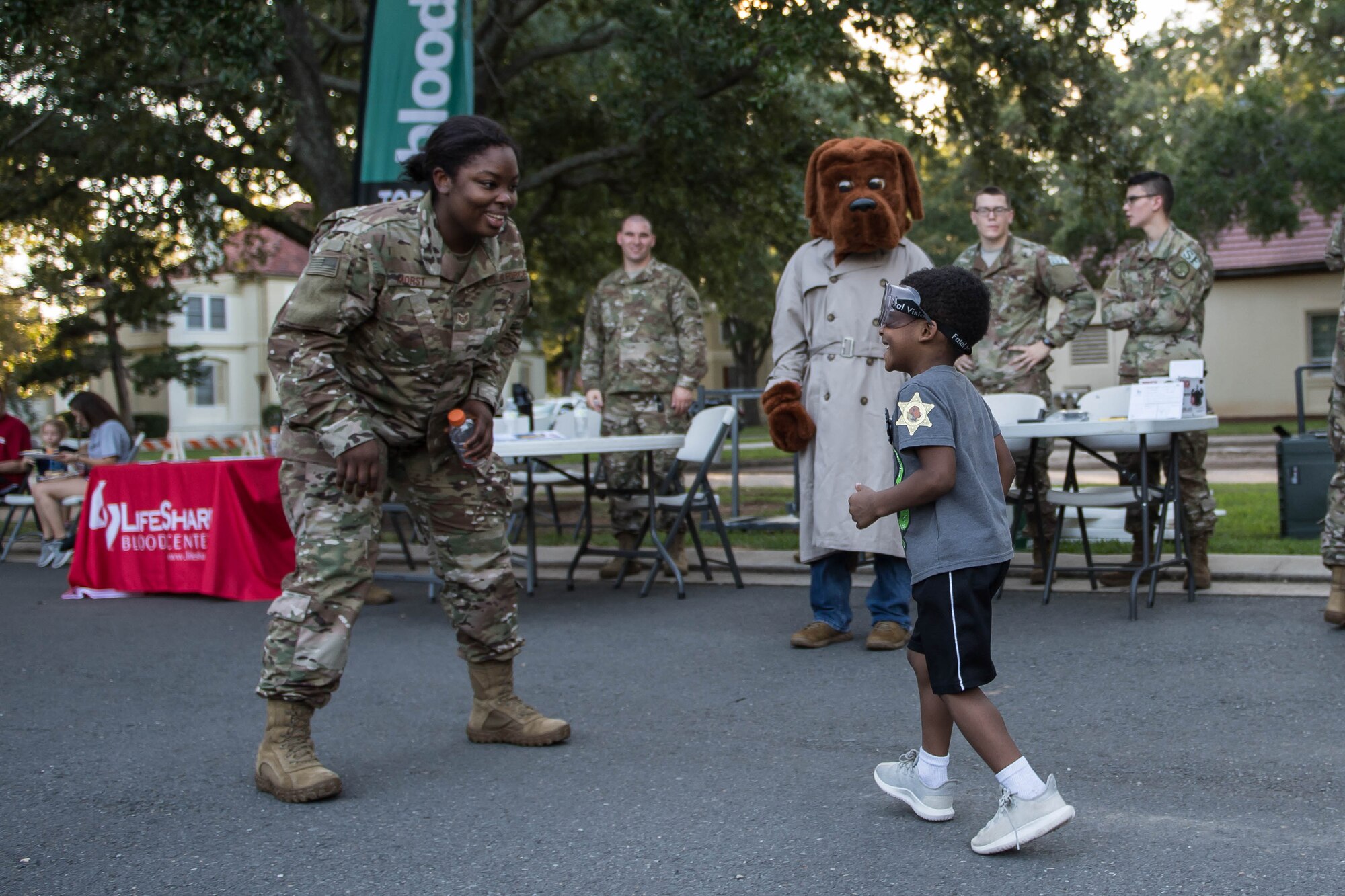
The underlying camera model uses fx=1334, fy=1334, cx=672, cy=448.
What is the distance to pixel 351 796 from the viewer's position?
3867mm

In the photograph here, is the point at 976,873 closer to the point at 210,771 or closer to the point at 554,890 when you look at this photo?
the point at 554,890

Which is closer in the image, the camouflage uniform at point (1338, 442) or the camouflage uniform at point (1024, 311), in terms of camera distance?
the camouflage uniform at point (1338, 442)

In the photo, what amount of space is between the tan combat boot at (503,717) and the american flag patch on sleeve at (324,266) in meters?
1.36

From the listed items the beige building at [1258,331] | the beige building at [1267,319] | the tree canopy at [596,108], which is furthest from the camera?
the beige building at [1267,319]

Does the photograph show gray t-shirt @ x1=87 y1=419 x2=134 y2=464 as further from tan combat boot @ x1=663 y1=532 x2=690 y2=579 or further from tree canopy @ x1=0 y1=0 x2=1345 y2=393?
tan combat boot @ x1=663 y1=532 x2=690 y2=579

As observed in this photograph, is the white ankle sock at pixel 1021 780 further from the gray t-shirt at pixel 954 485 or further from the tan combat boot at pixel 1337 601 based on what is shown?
the tan combat boot at pixel 1337 601

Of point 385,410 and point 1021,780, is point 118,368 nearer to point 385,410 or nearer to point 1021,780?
point 385,410

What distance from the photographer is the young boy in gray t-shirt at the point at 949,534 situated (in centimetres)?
317

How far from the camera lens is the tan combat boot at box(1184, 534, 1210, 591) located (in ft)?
22.7

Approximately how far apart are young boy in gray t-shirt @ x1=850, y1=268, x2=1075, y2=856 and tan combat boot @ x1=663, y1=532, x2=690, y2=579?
4.49 m

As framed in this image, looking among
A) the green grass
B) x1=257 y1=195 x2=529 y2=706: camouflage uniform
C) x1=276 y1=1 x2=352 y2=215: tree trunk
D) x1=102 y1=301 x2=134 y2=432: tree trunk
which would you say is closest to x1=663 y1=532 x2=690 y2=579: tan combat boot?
x1=257 y1=195 x2=529 y2=706: camouflage uniform

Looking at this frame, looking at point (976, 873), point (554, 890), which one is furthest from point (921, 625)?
point (554, 890)

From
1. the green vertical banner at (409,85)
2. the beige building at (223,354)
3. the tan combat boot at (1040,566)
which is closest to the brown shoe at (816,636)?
the tan combat boot at (1040,566)

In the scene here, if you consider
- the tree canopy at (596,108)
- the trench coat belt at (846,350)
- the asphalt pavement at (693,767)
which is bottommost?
the asphalt pavement at (693,767)
